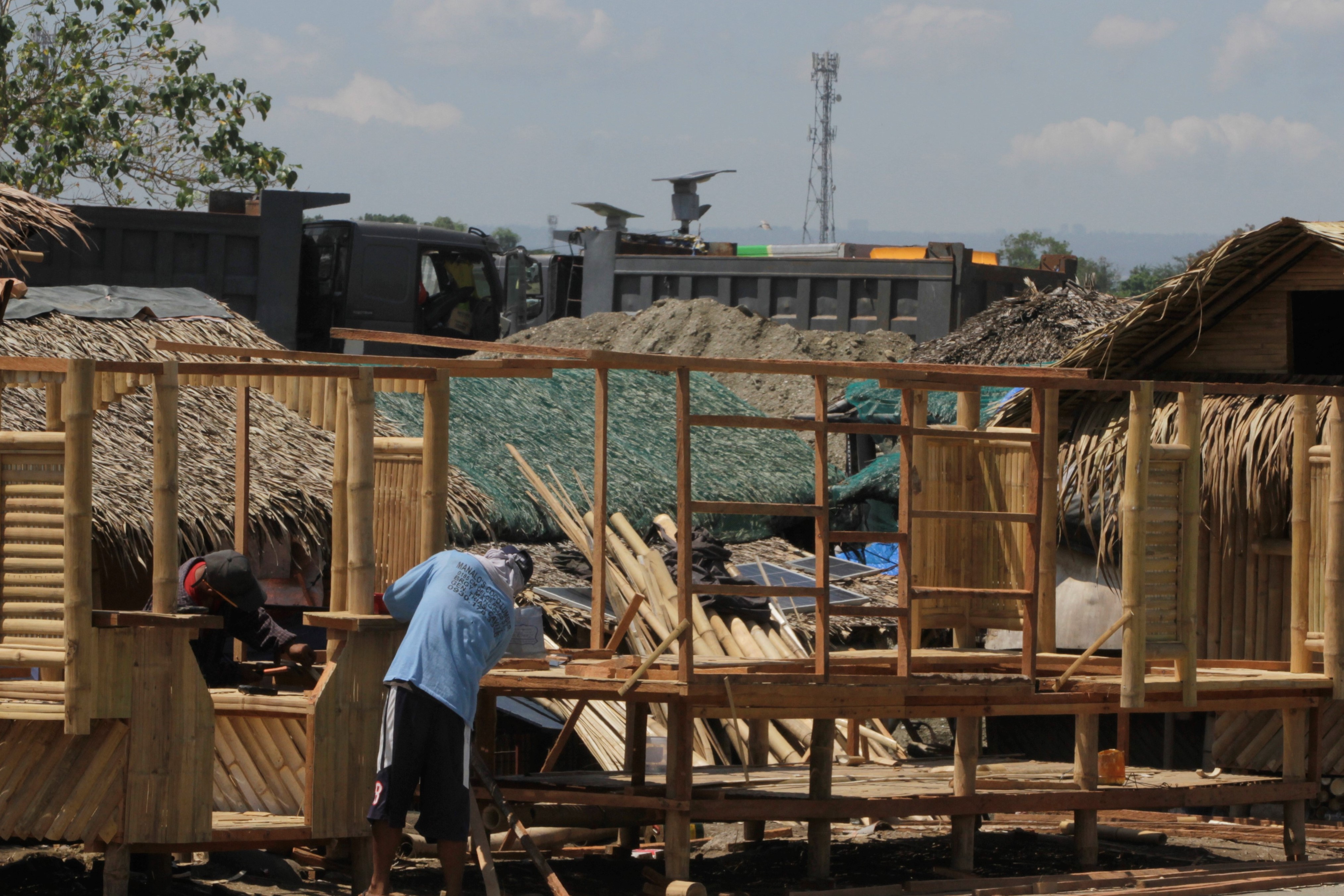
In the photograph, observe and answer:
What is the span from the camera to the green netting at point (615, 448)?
14211mm

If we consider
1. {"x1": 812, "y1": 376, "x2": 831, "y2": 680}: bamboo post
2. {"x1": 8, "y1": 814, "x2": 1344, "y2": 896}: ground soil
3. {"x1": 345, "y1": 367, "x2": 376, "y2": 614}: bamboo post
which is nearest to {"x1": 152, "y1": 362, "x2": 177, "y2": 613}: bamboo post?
{"x1": 345, "y1": 367, "x2": 376, "y2": 614}: bamboo post

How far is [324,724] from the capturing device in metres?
7.55

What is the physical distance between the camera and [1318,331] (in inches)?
544

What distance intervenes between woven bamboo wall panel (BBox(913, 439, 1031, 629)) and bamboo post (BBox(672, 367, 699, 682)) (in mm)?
2621

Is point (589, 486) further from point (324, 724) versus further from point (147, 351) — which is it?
point (324, 724)

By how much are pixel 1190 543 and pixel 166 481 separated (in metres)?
5.17

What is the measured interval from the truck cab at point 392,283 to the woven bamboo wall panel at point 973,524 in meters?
9.53

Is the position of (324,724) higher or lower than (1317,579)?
lower

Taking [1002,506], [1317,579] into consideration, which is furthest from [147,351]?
[1317,579]

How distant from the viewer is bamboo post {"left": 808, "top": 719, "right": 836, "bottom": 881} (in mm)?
8656

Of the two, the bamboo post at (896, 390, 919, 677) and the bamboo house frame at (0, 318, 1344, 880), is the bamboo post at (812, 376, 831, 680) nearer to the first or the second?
the bamboo house frame at (0, 318, 1344, 880)

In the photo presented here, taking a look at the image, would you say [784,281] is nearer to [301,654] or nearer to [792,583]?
[792,583]

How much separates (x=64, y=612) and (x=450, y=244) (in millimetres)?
14462

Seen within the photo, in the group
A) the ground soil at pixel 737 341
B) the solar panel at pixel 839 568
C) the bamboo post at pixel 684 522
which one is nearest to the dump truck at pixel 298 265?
the ground soil at pixel 737 341
